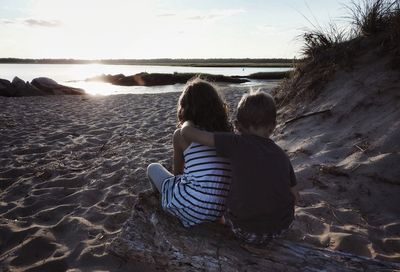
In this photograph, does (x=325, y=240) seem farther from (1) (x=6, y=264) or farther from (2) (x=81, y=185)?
(2) (x=81, y=185)

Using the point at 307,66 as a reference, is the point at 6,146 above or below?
below

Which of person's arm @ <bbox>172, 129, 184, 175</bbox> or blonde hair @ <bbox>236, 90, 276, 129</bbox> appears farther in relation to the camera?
person's arm @ <bbox>172, 129, 184, 175</bbox>

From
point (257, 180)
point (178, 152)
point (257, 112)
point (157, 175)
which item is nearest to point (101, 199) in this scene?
point (157, 175)

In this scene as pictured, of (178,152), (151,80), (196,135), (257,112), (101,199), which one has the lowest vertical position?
(101,199)

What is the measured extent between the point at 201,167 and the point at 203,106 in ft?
1.50

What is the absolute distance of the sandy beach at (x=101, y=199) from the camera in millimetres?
3154

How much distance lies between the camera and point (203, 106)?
2766 mm

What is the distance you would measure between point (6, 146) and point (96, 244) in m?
4.27

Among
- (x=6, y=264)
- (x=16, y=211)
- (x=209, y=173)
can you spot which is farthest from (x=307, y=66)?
(x=6, y=264)

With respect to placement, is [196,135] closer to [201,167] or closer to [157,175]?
[201,167]

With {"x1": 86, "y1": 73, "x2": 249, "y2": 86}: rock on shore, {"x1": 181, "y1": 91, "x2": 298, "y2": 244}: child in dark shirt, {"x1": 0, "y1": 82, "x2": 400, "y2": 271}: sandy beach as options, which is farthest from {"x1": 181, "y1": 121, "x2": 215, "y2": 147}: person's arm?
{"x1": 86, "y1": 73, "x2": 249, "y2": 86}: rock on shore

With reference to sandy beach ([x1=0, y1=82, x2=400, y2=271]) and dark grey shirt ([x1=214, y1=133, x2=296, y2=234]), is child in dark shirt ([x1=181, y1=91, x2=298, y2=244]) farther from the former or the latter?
sandy beach ([x1=0, y1=82, x2=400, y2=271])

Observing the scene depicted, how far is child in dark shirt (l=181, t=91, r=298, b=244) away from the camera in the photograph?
8.09 ft

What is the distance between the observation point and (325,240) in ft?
10.6
